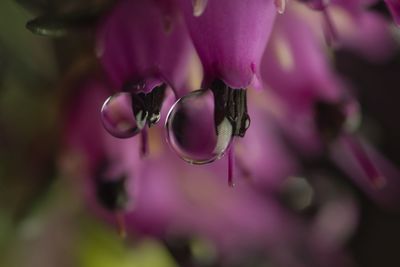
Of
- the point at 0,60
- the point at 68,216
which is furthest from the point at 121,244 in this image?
the point at 0,60

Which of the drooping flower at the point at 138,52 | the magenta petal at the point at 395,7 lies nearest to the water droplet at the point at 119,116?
the drooping flower at the point at 138,52

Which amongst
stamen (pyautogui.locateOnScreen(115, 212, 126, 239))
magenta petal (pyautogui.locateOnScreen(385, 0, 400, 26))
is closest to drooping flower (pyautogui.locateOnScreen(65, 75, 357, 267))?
stamen (pyautogui.locateOnScreen(115, 212, 126, 239))

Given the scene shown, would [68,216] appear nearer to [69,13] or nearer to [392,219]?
[69,13]

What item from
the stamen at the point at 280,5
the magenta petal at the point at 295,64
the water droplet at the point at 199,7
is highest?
the water droplet at the point at 199,7

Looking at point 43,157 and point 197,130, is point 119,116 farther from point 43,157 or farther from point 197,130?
point 43,157

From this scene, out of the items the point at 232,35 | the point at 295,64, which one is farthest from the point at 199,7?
the point at 295,64

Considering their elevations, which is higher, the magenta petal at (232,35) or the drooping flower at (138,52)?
the magenta petal at (232,35)

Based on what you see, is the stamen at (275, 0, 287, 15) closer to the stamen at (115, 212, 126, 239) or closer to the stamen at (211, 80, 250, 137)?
the stamen at (211, 80, 250, 137)

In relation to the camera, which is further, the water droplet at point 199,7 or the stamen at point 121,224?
the stamen at point 121,224

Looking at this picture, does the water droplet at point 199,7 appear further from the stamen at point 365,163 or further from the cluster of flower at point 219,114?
the stamen at point 365,163
